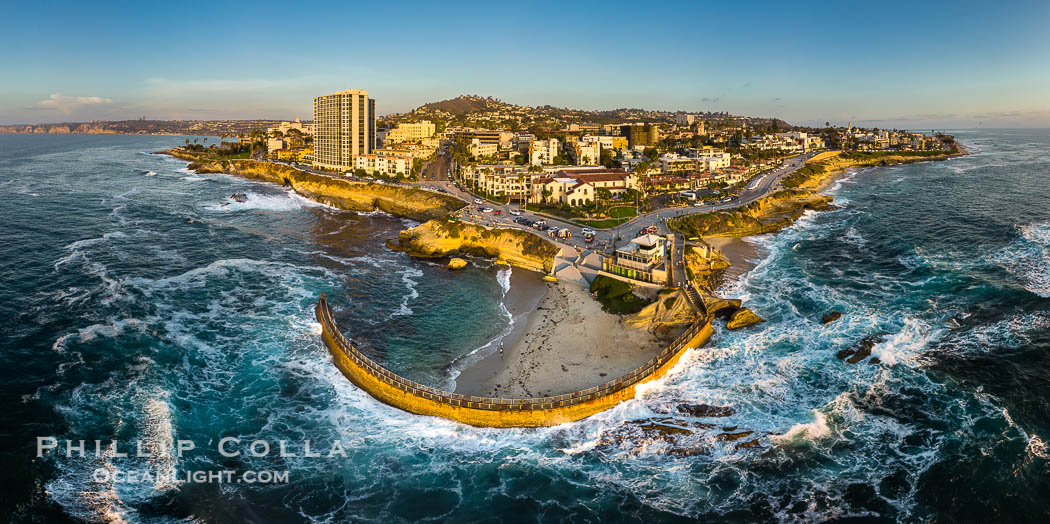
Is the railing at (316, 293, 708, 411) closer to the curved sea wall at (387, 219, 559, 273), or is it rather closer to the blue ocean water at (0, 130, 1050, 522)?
the blue ocean water at (0, 130, 1050, 522)

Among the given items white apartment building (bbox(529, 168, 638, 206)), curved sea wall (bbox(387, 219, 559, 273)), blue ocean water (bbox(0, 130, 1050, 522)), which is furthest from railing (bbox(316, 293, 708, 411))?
white apartment building (bbox(529, 168, 638, 206))

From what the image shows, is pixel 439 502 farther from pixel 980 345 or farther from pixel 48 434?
pixel 980 345

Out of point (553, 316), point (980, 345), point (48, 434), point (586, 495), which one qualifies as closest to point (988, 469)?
point (980, 345)

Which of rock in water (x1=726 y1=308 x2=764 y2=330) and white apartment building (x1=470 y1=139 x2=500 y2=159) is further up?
white apartment building (x1=470 y1=139 x2=500 y2=159)

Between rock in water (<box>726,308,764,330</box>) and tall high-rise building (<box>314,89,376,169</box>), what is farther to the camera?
tall high-rise building (<box>314,89,376,169</box>)

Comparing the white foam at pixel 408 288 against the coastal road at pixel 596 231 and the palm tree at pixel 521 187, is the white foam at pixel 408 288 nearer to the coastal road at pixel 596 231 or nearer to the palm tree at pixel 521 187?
the coastal road at pixel 596 231

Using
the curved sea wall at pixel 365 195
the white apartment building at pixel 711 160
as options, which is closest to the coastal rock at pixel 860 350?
the curved sea wall at pixel 365 195

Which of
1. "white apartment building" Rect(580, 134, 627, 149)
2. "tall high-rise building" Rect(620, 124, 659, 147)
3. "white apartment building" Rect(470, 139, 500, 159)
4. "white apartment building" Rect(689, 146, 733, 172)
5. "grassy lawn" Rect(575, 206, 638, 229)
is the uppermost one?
"tall high-rise building" Rect(620, 124, 659, 147)
